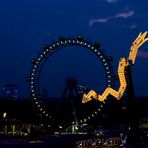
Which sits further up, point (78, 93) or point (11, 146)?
point (78, 93)

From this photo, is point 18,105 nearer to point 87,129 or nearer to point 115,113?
point 115,113

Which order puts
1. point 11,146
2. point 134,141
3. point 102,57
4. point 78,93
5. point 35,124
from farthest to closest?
point 35,124
point 78,93
point 102,57
point 11,146
point 134,141

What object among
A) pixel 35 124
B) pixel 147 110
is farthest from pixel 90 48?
pixel 147 110

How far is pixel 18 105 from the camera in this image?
284ft

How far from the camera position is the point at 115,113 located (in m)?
84.9

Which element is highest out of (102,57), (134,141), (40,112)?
(102,57)

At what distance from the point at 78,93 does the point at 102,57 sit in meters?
5.95

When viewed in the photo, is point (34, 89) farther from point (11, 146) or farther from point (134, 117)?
point (134, 117)

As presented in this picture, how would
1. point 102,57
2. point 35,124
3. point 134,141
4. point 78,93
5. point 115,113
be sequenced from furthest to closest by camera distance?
1. point 115,113
2. point 35,124
3. point 78,93
4. point 102,57
5. point 134,141

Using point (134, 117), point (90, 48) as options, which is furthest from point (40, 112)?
point (134, 117)

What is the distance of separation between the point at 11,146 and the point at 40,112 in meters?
17.7

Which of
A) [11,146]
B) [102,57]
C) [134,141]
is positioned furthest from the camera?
[102,57]

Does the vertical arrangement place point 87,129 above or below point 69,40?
below

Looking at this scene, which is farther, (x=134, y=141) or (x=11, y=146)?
(x=11, y=146)
